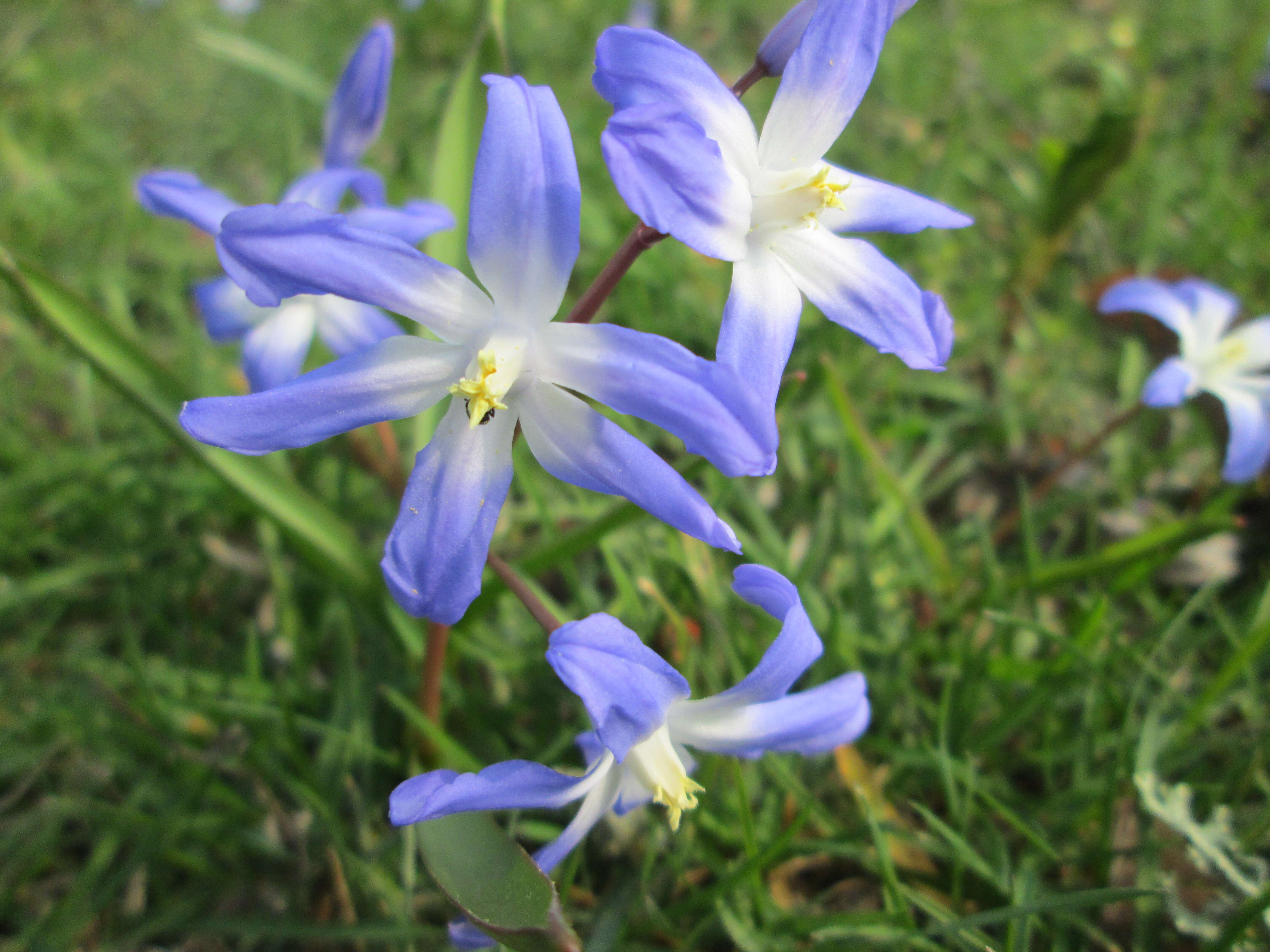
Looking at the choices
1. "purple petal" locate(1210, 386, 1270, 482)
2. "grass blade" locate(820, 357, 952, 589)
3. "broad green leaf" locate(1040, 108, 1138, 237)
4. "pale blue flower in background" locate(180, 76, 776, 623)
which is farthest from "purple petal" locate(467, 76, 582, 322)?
"broad green leaf" locate(1040, 108, 1138, 237)

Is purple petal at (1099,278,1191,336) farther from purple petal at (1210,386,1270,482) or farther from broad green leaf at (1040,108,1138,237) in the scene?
broad green leaf at (1040,108,1138,237)

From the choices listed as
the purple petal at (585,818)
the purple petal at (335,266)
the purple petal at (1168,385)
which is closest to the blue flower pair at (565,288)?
the purple petal at (335,266)

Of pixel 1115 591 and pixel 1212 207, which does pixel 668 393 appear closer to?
pixel 1115 591

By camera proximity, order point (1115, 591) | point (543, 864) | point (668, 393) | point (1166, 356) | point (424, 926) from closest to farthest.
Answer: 1. point (668, 393)
2. point (543, 864)
3. point (424, 926)
4. point (1115, 591)
5. point (1166, 356)

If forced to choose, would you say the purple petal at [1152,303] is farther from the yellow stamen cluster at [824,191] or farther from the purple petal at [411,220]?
the purple petal at [411,220]

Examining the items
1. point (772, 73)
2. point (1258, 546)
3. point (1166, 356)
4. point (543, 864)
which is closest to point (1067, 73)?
point (1166, 356)

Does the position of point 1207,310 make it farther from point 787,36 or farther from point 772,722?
point 772,722
